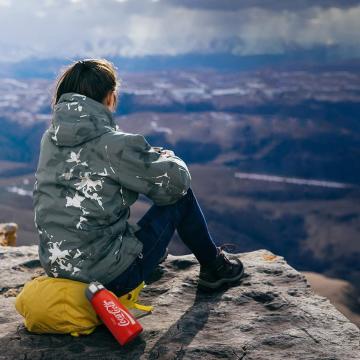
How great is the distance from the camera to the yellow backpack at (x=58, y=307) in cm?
430

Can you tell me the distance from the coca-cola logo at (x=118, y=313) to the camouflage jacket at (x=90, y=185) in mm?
323

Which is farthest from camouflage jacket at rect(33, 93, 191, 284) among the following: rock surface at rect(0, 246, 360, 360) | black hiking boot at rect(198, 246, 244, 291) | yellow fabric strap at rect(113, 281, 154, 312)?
black hiking boot at rect(198, 246, 244, 291)

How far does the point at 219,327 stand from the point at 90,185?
81.0 inches

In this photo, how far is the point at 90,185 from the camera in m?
4.18

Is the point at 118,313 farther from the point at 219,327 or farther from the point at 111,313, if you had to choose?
the point at 219,327

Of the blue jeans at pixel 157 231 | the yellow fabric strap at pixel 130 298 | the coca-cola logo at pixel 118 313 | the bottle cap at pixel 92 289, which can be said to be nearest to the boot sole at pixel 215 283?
the blue jeans at pixel 157 231

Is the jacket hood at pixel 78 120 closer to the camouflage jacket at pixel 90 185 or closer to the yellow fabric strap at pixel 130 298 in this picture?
the camouflage jacket at pixel 90 185

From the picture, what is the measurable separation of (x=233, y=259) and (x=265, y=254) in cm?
156

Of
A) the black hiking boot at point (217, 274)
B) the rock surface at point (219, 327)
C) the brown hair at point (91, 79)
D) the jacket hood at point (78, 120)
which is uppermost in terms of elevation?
the brown hair at point (91, 79)

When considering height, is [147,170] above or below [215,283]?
above

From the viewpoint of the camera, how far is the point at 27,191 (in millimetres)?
167875

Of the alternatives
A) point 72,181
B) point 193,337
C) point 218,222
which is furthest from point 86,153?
point 218,222

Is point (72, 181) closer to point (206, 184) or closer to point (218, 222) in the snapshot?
point (218, 222)

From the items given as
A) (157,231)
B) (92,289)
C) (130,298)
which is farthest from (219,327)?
(92,289)
